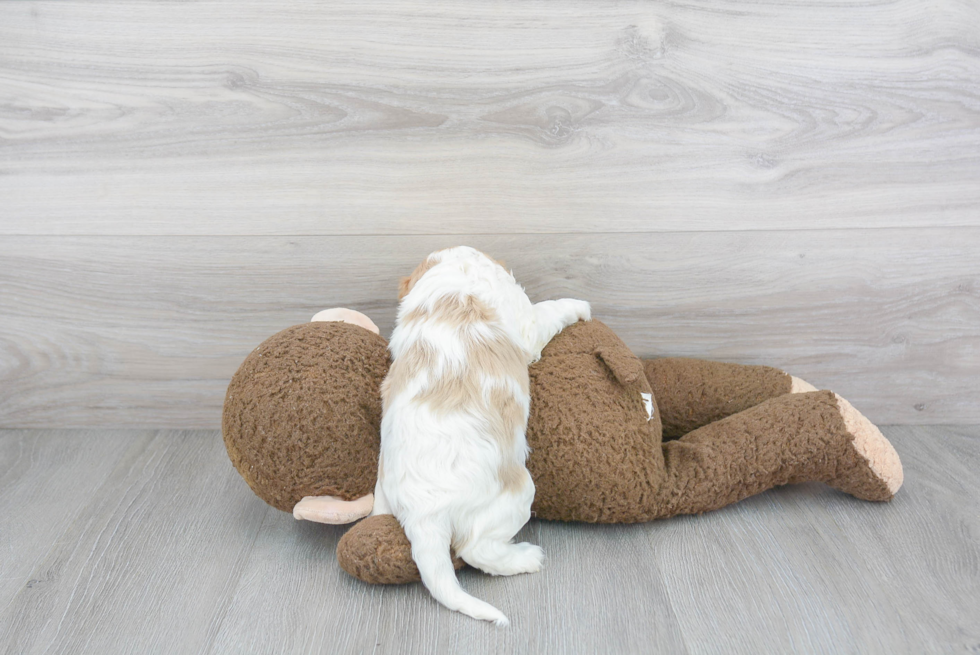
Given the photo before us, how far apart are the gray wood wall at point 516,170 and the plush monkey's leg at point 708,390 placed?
0.10m

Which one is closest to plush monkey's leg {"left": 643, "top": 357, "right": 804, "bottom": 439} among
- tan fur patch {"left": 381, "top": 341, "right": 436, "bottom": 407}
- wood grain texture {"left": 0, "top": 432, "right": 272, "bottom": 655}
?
tan fur patch {"left": 381, "top": 341, "right": 436, "bottom": 407}

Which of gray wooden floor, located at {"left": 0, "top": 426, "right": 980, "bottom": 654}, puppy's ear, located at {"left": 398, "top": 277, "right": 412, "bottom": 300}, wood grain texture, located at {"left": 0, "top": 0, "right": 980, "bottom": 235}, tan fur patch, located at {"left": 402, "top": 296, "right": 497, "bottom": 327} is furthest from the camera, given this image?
wood grain texture, located at {"left": 0, "top": 0, "right": 980, "bottom": 235}

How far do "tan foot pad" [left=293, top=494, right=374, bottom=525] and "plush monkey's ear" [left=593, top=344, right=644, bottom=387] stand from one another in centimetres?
41

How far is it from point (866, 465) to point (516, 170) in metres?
0.74

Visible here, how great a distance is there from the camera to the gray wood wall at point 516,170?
1209mm

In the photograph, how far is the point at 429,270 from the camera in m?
1.07

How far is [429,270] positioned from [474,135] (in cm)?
31

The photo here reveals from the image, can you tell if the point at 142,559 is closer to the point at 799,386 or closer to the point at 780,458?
the point at 780,458

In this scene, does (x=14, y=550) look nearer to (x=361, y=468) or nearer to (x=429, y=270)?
(x=361, y=468)

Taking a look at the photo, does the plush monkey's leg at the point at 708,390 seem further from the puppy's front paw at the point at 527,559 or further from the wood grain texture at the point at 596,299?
the puppy's front paw at the point at 527,559

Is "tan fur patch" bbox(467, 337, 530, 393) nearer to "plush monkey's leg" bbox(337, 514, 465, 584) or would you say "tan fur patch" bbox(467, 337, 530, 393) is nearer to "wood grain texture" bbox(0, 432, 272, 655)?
"plush monkey's leg" bbox(337, 514, 465, 584)

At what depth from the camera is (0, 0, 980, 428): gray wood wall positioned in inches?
47.6

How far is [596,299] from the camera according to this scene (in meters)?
1.32

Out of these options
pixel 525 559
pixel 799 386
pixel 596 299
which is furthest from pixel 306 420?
pixel 799 386
